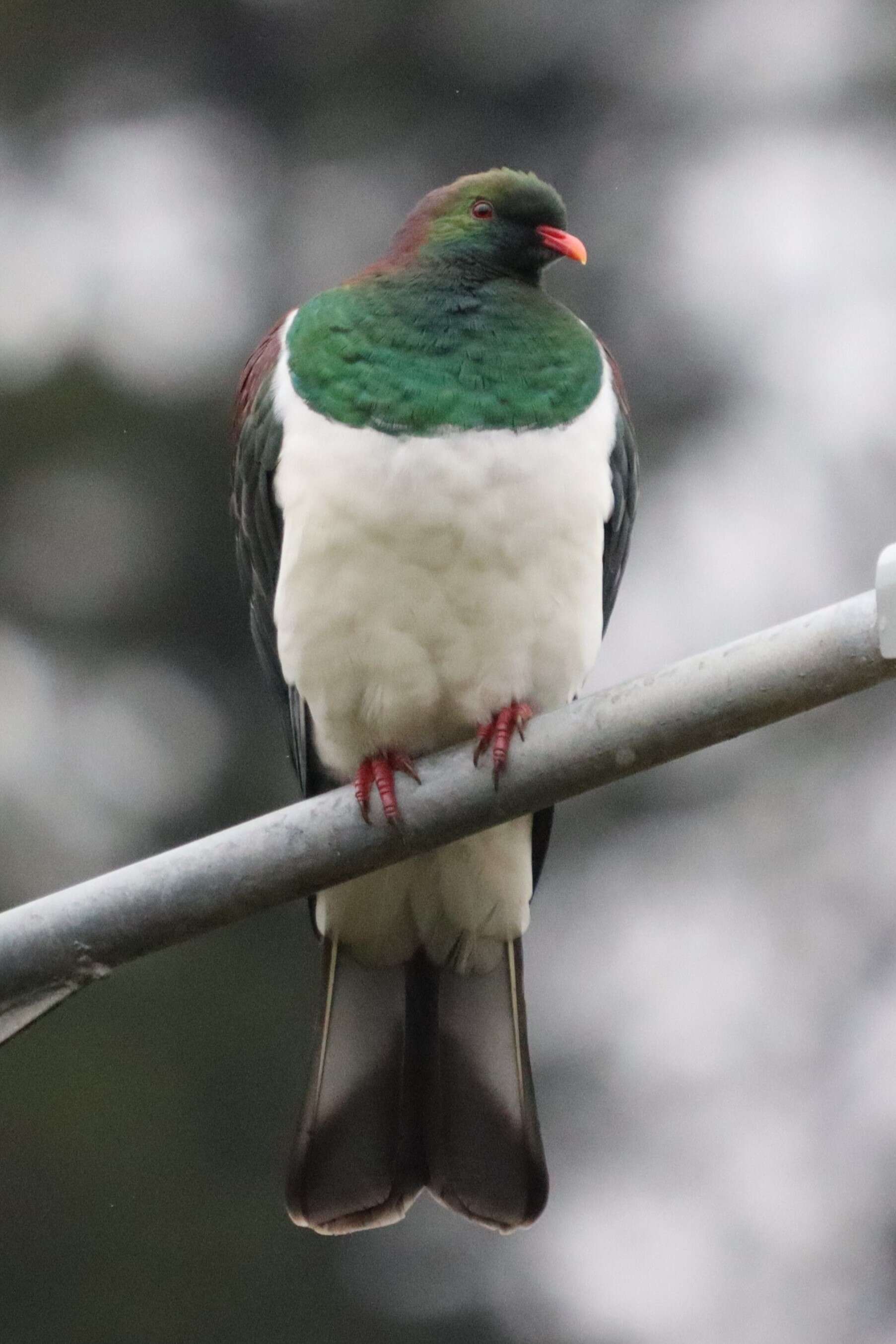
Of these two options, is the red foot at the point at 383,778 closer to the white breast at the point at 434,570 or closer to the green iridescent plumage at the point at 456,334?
the white breast at the point at 434,570

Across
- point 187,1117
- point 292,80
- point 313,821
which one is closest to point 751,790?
point 187,1117

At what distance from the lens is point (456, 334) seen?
11.0 feet

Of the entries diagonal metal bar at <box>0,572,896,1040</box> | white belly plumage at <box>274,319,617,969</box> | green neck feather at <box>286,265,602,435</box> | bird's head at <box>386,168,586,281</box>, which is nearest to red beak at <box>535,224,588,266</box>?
bird's head at <box>386,168,586,281</box>

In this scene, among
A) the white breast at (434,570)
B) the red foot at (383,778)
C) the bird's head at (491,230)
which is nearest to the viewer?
the red foot at (383,778)

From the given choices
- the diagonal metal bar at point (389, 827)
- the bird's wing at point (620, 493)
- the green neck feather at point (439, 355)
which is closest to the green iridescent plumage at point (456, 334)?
the green neck feather at point (439, 355)

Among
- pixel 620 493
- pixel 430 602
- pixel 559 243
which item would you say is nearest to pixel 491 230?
pixel 559 243

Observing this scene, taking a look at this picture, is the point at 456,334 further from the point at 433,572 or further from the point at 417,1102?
the point at 417,1102

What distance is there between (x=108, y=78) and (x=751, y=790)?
3.71 meters

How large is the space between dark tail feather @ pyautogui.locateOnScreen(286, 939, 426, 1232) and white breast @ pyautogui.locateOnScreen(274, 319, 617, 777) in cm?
40

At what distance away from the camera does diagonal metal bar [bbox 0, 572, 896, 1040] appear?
2189mm

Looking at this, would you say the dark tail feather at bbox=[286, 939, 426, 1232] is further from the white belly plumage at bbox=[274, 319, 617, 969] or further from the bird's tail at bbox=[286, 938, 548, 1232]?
the white belly plumage at bbox=[274, 319, 617, 969]

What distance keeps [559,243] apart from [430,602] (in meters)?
0.70

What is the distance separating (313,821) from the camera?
2.49 m

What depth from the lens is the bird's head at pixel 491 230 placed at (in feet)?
11.6
